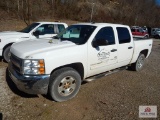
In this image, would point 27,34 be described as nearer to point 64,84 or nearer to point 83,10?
point 64,84

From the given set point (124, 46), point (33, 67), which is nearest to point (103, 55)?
point (124, 46)

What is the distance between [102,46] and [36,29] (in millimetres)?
4267

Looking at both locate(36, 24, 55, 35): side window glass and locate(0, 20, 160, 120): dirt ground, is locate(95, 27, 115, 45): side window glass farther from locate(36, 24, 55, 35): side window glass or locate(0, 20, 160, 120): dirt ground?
locate(36, 24, 55, 35): side window glass

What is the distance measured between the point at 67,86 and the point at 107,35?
6.10 feet

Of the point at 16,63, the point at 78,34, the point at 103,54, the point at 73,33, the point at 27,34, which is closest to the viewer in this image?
the point at 16,63

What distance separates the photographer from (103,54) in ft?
15.4

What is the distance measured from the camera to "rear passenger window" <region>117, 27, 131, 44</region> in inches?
211

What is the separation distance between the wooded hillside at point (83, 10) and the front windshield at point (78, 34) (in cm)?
2043

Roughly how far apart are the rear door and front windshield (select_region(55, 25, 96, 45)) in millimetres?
1065

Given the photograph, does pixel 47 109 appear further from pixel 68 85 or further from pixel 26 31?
pixel 26 31

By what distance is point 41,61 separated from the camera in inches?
141

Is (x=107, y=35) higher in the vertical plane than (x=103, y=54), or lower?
higher

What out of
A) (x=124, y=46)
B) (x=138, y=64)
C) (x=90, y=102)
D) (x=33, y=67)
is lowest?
(x=90, y=102)

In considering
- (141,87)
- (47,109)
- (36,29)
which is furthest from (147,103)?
(36,29)
